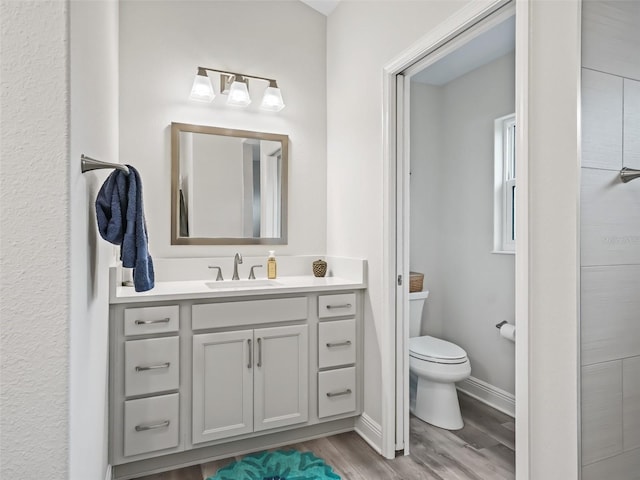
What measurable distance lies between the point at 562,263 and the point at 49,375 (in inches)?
54.5

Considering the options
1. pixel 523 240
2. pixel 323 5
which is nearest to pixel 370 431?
pixel 523 240

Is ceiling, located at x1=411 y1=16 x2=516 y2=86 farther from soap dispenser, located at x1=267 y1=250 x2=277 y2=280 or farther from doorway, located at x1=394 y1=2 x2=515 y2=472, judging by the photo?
soap dispenser, located at x1=267 y1=250 x2=277 y2=280

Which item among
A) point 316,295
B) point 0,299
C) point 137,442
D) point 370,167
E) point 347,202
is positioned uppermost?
point 370,167

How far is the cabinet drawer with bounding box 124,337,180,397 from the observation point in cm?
192

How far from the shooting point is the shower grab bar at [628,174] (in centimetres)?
110

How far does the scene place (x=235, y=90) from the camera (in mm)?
2588

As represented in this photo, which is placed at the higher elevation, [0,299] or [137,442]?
[0,299]

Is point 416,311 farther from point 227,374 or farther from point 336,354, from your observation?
point 227,374

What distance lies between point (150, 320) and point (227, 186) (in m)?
1.03

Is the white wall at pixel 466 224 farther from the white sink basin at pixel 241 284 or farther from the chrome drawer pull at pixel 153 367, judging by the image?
the chrome drawer pull at pixel 153 367

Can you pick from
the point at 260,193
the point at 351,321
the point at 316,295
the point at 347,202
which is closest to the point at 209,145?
the point at 260,193

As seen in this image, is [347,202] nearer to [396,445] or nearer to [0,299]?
[396,445]

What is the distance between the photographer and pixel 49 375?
0.85m

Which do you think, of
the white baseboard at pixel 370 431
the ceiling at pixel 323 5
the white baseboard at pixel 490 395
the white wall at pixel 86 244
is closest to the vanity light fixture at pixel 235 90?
the ceiling at pixel 323 5
